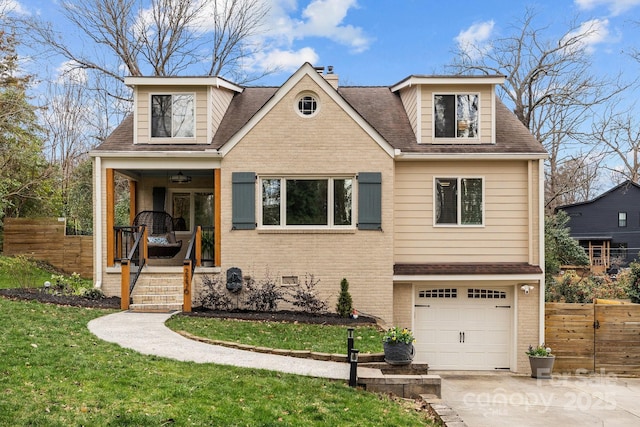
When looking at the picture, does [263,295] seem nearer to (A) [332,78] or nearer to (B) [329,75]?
(A) [332,78]

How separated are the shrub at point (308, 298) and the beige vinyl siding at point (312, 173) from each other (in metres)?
0.16

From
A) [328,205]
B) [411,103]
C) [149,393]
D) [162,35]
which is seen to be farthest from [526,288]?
[162,35]

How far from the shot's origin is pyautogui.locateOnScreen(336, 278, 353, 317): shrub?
12328 mm

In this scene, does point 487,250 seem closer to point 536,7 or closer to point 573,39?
point 573,39

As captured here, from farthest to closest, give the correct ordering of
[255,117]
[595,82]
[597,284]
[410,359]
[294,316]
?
1. [595,82]
2. [597,284]
3. [255,117]
4. [294,316]
5. [410,359]

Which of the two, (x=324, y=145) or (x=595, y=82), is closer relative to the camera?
(x=324, y=145)

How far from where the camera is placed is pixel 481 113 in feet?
44.9

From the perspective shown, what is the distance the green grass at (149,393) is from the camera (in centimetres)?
516

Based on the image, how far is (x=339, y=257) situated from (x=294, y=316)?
6.38 feet

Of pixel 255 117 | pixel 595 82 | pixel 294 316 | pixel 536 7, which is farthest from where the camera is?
pixel 536 7

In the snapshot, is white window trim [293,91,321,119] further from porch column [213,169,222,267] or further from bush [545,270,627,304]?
bush [545,270,627,304]

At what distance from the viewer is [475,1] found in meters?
21.8

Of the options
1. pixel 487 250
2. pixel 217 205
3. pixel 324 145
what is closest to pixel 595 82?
pixel 487 250

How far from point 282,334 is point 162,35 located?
768 inches
